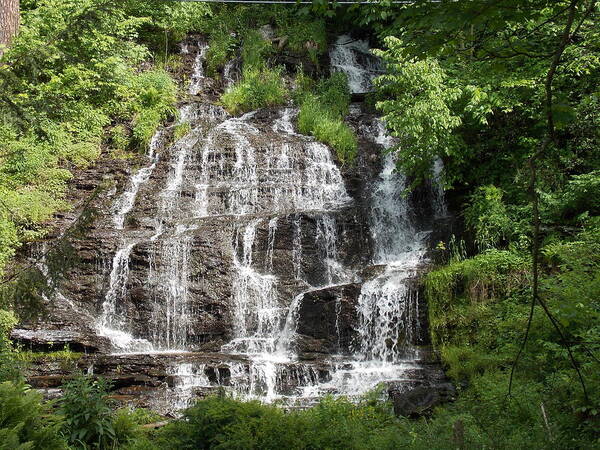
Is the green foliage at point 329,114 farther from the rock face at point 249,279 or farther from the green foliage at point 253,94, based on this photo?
the green foliage at point 253,94

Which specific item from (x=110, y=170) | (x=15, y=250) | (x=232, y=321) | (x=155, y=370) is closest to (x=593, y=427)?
(x=155, y=370)

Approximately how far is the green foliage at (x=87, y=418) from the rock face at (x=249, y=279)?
186 cm

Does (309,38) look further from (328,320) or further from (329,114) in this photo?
(328,320)

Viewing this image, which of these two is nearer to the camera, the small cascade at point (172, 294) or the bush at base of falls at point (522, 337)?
A: the bush at base of falls at point (522, 337)

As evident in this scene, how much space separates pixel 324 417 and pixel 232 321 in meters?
6.13

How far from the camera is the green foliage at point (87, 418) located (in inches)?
226

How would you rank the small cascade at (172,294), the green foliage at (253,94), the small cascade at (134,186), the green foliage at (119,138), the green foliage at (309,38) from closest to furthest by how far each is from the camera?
1. the small cascade at (172,294)
2. the small cascade at (134,186)
3. the green foliage at (119,138)
4. the green foliage at (253,94)
5. the green foliage at (309,38)

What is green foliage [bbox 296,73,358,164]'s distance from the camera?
16.0 metres

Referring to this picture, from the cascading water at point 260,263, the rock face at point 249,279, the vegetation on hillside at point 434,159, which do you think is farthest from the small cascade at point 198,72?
the rock face at point 249,279

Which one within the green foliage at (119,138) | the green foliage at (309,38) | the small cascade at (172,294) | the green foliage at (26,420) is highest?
the green foliage at (309,38)

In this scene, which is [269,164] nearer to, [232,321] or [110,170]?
[110,170]

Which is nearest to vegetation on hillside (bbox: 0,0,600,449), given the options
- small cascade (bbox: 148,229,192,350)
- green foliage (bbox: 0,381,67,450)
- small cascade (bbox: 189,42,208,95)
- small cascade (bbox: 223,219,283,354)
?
green foliage (bbox: 0,381,67,450)

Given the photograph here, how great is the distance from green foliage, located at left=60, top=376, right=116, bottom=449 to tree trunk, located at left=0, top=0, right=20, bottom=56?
793cm

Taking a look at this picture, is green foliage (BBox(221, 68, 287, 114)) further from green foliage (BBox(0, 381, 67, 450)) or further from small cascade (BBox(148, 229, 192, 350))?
green foliage (BBox(0, 381, 67, 450))
